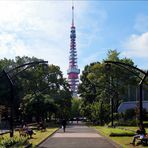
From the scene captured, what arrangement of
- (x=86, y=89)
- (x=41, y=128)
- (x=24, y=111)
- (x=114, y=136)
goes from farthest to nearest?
(x=86, y=89), (x=24, y=111), (x=41, y=128), (x=114, y=136)

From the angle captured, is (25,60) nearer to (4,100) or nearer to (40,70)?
(40,70)

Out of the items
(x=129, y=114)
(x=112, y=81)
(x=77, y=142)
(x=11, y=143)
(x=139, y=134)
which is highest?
(x=112, y=81)

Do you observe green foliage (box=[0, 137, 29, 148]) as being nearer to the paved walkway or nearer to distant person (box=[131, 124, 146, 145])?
the paved walkway

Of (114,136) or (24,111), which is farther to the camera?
(24,111)

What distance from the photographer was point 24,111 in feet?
299

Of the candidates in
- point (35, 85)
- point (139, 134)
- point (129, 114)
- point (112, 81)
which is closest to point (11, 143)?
point (139, 134)

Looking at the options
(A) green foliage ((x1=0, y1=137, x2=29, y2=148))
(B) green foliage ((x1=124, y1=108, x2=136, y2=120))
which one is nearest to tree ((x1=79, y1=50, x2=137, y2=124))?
(B) green foliage ((x1=124, y1=108, x2=136, y2=120))

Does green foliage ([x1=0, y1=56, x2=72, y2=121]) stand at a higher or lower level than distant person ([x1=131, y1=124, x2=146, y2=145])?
higher

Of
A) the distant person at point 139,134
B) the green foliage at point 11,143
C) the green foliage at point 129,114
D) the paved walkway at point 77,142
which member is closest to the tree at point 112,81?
the green foliage at point 129,114

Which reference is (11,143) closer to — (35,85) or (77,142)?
(77,142)

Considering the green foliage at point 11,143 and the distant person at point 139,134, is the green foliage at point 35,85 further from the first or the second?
the green foliage at point 11,143

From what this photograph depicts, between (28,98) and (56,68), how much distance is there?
98.8ft

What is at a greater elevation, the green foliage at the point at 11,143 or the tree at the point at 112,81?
the tree at the point at 112,81

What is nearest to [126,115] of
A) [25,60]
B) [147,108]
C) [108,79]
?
[147,108]
